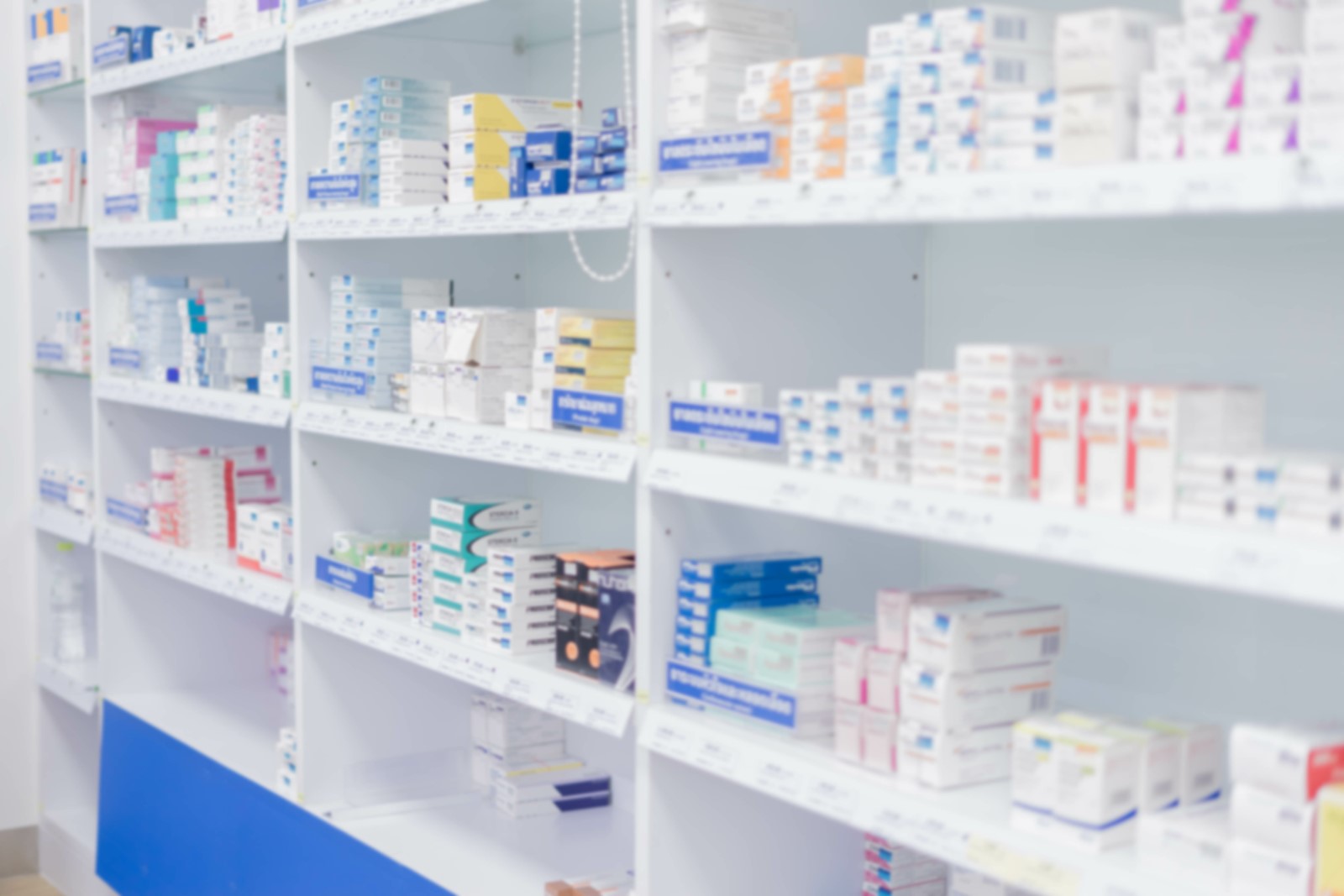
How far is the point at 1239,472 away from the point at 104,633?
4.09m

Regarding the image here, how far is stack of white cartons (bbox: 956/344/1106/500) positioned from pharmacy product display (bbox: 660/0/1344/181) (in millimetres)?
255

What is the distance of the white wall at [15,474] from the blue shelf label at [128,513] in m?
0.62

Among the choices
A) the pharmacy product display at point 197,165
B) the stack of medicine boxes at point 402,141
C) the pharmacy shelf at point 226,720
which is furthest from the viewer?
the pharmacy shelf at point 226,720

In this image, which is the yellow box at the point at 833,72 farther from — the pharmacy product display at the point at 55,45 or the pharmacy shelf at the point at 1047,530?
the pharmacy product display at the point at 55,45

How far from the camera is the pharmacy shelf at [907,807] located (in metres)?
1.89

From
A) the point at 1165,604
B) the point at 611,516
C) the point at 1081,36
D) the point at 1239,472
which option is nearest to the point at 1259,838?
the point at 1239,472

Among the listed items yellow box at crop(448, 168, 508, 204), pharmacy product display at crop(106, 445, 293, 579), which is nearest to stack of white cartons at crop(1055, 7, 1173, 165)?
yellow box at crop(448, 168, 508, 204)

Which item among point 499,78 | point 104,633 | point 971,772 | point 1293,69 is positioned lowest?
point 104,633

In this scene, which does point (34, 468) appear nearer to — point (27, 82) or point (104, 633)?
point (104, 633)

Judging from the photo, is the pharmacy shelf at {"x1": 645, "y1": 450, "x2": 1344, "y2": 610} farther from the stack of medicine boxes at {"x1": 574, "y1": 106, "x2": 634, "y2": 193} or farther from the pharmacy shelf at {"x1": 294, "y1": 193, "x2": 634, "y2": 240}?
the stack of medicine boxes at {"x1": 574, "y1": 106, "x2": 634, "y2": 193}

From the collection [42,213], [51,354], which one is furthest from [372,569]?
[42,213]

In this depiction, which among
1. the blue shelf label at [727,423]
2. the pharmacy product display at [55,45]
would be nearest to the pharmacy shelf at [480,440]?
the blue shelf label at [727,423]

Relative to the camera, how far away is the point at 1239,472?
68.8 inches

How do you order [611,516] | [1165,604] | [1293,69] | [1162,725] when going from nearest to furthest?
[1293,69] < [1162,725] < [1165,604] < [611,516]
